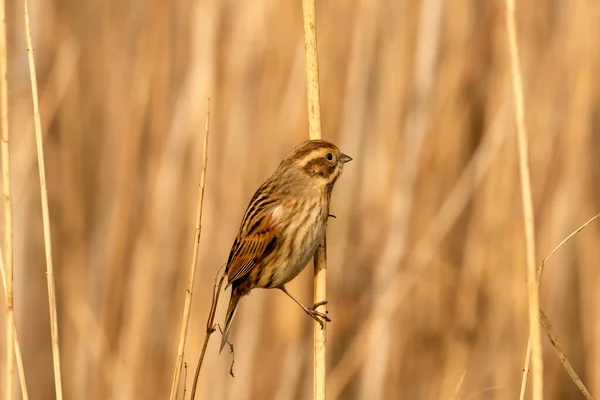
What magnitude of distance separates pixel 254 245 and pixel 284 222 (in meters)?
0.10

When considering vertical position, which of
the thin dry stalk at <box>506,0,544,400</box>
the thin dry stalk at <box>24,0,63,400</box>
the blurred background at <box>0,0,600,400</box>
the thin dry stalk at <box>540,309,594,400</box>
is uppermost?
the blurred background at <box>0,0,600,400</box>

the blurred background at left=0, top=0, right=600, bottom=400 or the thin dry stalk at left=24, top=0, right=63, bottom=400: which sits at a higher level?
the blurred background at left=0, top=0, right=600, bottom=400

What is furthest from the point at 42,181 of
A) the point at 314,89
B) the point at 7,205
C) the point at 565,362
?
the point at 565,362

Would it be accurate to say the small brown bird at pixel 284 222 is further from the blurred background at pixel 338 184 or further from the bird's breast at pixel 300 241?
the blurred background at pixel 338 184

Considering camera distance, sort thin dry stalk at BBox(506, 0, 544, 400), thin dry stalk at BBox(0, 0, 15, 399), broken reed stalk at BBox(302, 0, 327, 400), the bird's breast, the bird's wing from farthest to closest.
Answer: the bird's wing → the bird's breast → broken reed stalk at BBox(302, 0, 327, 400) → thin dry stalk at BBox(0, 0, 15, 399) → thin dry stalk at BBox(506, 0, 544, 400)

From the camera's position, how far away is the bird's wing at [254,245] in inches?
94.4

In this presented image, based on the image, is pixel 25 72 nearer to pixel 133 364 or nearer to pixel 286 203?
pixel 133 364

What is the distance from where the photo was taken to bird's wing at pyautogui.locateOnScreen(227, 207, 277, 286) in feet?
7.87

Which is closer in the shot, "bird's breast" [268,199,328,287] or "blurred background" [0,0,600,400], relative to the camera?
"bird's breast" [268,199,328,287]

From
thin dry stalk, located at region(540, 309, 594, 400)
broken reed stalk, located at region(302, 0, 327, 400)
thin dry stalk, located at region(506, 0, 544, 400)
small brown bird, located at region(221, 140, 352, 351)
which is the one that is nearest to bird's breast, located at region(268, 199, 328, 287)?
small brown bird, located at region(221, 140, 352, 351)

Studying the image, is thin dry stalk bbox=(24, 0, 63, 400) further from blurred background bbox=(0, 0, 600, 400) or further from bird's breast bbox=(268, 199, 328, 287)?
blurred background bbox=(0, 0, 600, 400)

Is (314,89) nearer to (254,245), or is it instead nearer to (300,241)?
(300,241)

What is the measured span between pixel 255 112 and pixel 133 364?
0.92 metres

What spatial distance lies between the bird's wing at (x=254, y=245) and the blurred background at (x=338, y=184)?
67 centimetres
